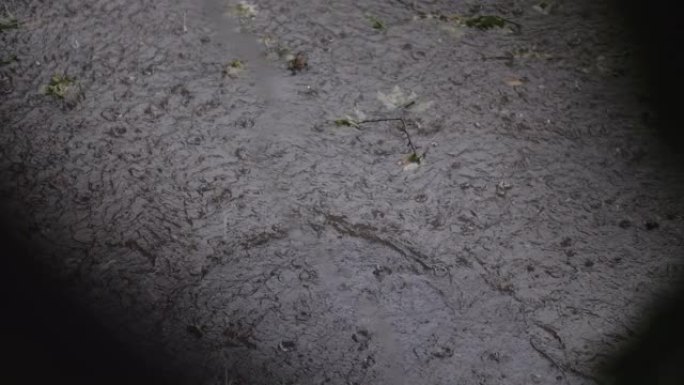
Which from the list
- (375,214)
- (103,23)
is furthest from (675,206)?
(103,23)

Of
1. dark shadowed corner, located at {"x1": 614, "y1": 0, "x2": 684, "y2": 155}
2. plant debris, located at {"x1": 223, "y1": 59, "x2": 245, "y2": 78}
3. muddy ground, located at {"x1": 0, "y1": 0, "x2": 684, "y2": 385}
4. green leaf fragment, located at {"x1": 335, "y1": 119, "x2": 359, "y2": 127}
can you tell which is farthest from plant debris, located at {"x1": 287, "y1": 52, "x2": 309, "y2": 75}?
dark shadowed corner, located at {"x1": 614, "y1": 0, "x2": 684, "y2": 155}

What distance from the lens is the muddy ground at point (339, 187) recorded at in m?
1.41

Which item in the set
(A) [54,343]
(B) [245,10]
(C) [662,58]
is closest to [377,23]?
(B) [245,10]

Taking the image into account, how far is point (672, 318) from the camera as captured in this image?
4.78 feet

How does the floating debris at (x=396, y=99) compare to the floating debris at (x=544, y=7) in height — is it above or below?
below

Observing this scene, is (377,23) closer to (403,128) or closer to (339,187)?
(403,128)

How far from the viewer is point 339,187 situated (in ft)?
5.50

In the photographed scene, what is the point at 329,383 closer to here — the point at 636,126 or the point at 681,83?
the point at 636,126

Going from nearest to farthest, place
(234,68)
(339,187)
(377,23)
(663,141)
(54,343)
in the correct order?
1. (54,343)
2. (339,187)
3. (663,141)
4. (234,68)
5. (377,23)

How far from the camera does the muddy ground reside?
1.41 m

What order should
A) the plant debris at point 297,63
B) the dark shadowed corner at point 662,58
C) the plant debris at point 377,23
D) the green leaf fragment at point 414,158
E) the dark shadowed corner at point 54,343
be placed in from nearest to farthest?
the dark shadowed corner at point 54,343
the green leaf fragment at point 414,158
the dark shadowed corner at point 662,58
the plant debris at point 297,63
the plant debris at point 377,23

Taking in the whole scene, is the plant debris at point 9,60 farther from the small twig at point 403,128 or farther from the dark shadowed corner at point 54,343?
the small twig at point 403,128

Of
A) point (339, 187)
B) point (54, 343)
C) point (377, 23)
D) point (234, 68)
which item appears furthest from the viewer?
point (377, 23)

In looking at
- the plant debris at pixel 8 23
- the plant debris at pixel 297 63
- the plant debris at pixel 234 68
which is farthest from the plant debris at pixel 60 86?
the plant debris at pixel 297 63
